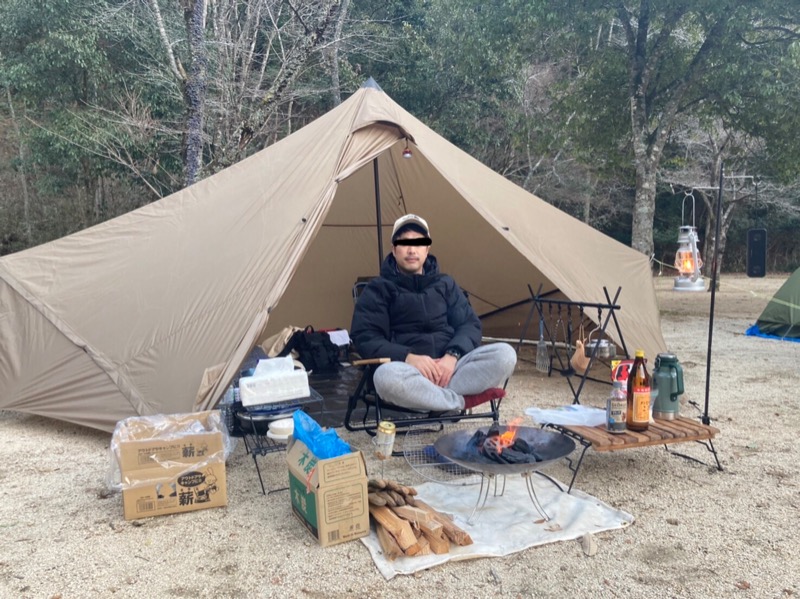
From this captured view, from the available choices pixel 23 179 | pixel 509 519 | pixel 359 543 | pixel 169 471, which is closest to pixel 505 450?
pixel 509 519

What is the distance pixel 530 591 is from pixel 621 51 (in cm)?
848

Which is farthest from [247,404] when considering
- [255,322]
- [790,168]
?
[790,168]

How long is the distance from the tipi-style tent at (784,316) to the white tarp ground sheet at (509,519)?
487 centimetres

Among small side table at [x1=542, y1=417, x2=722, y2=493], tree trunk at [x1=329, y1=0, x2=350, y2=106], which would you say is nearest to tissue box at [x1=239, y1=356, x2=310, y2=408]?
small side table at [x1=542, y1=417, x2=722, y2=493]

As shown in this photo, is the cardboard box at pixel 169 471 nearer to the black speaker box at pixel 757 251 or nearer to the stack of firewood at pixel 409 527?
the stack of firewood at pixel 409 527

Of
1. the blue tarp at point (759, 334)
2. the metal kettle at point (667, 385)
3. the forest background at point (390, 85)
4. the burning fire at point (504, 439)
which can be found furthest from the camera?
the forest background at point (390, 85)

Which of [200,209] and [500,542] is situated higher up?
[200,209]

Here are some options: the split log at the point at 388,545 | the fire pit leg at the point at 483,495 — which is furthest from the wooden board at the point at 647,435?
the split log at the point at 388,545

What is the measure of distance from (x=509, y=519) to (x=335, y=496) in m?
Result: 0.68

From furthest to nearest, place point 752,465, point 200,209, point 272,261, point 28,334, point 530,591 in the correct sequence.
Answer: point 200,209 < point 28,334 < point 272,261 < point 752,465 < point 530,591

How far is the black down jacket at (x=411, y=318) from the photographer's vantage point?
3.21 metres

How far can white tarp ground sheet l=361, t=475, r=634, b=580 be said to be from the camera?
208cm

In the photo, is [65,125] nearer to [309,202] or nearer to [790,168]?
[309,202]

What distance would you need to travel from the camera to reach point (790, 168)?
854 centimetres
